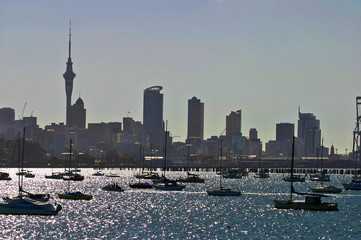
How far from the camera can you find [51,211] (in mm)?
92312

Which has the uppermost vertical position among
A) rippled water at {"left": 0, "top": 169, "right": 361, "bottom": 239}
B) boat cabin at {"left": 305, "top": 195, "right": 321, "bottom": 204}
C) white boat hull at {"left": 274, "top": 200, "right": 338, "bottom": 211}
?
boat cabin at {"left": 305, "top": 195, "right": 321, "bottom": 204}

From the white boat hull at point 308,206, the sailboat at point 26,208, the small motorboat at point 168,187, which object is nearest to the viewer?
the sailboat at point 26,208

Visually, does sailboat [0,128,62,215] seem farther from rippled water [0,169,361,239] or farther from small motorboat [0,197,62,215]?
rippled water [0,169,361,239]

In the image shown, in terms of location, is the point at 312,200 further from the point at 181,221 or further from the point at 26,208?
the point at 26,208

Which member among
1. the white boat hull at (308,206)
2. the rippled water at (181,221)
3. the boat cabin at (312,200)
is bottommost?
the rippled water at (181,221)

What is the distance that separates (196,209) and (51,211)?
22.9m

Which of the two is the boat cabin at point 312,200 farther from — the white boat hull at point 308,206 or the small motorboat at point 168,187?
the small motorboat at point 168,187

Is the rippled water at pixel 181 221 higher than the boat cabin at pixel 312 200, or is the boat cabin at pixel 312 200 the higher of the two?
the boat cabin at pixel 312 200

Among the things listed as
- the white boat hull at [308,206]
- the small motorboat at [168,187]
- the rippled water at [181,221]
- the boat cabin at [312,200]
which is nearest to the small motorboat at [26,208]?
the rippled water at [181,221]

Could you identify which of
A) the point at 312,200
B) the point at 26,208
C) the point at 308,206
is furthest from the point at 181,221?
the point at 312,200

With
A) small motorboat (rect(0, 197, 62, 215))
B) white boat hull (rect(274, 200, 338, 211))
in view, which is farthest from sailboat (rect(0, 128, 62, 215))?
white boat hull (rect(274, 200, 338, 211))

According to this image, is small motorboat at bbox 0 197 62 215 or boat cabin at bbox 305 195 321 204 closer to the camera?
small motorboat at bbox 0 197 62 215

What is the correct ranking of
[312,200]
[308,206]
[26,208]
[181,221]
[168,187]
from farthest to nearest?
[168,187], [312,200], [308,206], [26,208], [181,221]

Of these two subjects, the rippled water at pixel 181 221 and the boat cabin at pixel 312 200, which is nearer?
the rippled water at pixel 181 221
